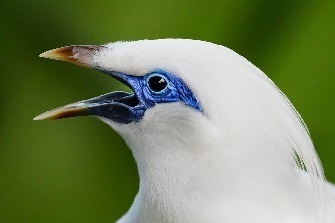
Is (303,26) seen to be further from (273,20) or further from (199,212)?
(199,212)

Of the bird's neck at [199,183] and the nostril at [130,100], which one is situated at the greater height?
the nostril at [130,100]

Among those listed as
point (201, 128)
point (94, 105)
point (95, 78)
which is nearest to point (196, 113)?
point (201, 128)

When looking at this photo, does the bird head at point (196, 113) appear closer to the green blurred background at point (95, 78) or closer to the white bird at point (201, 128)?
the white bird at point (201, 128)

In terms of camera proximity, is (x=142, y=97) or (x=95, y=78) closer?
(x=142, y=97)

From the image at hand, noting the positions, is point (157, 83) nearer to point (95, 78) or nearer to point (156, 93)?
point (156, 93)

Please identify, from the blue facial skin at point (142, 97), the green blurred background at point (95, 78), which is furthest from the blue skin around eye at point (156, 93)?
the green blurred background at point (95, 78)

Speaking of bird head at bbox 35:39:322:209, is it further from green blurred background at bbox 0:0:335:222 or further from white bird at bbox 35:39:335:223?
green blurred background at bbox 0:0:335:222

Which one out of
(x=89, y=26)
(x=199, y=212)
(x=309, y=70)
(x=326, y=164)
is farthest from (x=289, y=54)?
(x=199, y=212)

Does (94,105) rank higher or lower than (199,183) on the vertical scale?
higher
